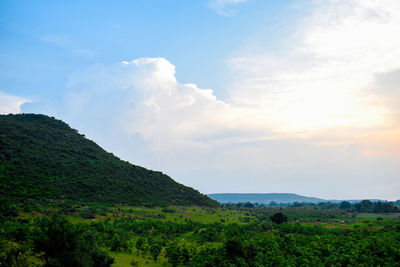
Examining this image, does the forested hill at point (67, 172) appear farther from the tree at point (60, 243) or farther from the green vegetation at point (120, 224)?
the tree at point (60, 243)

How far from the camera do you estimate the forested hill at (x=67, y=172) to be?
281 feet

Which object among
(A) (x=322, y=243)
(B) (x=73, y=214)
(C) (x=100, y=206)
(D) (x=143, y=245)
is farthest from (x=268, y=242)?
(C) (x=100, y=206)

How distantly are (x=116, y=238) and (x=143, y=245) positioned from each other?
18.6 feet

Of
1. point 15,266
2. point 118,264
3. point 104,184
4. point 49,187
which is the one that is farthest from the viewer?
point 104,184

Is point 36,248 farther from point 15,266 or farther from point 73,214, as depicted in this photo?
point 73,214

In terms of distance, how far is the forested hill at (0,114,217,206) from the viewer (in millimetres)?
85562

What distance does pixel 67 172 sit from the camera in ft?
337

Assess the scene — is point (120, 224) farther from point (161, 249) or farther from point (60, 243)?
point (60, 243)

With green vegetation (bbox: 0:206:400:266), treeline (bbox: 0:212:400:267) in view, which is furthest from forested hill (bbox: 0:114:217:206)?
treeline (bbox: 0:212:400:267)

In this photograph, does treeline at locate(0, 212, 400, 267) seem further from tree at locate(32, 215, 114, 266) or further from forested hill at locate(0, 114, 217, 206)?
forested hill at locate(0, 114, 217, 206)

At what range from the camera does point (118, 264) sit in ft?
127

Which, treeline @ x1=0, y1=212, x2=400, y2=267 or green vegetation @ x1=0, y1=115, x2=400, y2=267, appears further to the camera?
green vegetation @ x1=0, y1=115, x2=400, y2=267

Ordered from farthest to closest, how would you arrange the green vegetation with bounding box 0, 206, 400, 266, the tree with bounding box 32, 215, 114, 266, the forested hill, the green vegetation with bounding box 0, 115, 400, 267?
the forested hill → the green vegetation with bounding box 0, 115, 400, 267 → the green vegetation with bounding box 0, 206, 400, 266 → the tree with bounding box 32, 215, 114, 266

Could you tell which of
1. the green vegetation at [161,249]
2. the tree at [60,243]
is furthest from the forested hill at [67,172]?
the tree at [60,243]
